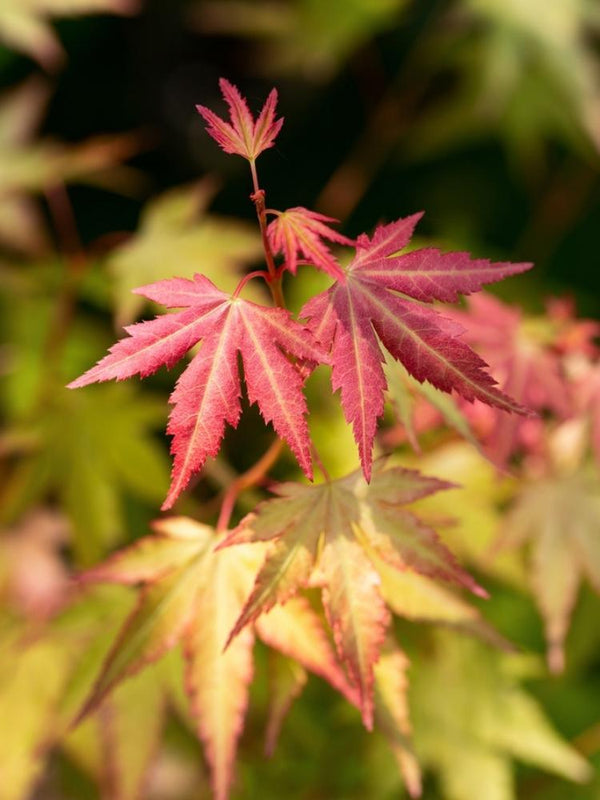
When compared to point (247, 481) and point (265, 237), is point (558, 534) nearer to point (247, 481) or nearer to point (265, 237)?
point (247, 481)

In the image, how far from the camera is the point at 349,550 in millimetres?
700

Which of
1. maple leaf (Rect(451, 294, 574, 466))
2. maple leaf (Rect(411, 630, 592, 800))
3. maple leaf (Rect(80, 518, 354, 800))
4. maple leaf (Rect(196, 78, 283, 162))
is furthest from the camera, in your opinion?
maple leaf (Rect(411, 630, 592, 800))

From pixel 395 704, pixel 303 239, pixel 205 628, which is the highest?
pixel 303 239

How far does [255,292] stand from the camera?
1.15 m

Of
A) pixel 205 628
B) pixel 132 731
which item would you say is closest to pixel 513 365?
pixel 205 628

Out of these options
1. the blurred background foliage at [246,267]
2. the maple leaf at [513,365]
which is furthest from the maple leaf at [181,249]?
the maple leaf at [513,365]

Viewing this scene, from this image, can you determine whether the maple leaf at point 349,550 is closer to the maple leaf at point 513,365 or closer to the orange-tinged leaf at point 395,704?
the orange-tinged leaf at point 395,704

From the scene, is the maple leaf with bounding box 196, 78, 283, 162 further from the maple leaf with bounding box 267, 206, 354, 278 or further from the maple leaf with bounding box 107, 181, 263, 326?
the maple leaf with bounding box 107, 181, 263, 326

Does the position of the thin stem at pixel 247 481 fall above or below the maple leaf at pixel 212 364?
below

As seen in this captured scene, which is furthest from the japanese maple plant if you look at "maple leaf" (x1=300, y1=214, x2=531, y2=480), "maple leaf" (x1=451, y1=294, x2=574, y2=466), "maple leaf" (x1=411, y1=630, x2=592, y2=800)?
"maple leaf" (x1=411, y1=630, x2=592, y2=800)

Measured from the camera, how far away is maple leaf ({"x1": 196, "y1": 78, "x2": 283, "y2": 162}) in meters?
0.60

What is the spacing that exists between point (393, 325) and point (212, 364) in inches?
5.7

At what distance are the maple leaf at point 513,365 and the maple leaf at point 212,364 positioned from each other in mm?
421

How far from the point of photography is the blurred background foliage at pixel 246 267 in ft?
3.80
